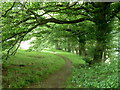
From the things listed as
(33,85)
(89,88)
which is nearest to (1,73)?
(33,85)

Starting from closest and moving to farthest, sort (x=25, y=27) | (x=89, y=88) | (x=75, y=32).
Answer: (x=89, y=88) → (x=25, y=27) → (x=75, y=32)

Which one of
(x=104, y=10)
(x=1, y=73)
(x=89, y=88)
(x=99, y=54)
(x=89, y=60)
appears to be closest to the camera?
(x=89, y=88)

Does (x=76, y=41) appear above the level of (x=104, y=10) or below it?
below

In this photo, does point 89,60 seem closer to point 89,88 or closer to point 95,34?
point 95,34

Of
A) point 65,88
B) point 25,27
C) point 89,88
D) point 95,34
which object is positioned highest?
point 25,27

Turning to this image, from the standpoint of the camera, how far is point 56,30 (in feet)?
41.9

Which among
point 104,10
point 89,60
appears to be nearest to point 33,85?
point 89,60

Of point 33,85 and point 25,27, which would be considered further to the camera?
point 25,27

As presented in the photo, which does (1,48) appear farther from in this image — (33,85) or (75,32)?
(75,32)

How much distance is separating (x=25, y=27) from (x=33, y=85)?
14.4 feet

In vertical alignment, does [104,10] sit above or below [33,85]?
above

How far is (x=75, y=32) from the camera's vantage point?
14.8 meters

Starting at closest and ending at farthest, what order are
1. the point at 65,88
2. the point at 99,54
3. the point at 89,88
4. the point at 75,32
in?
1. the point at 89,88
2. the point at 65,88
3. the point at 99,54
4. the point at 75,32

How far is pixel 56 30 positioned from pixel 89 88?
26.1 feet
